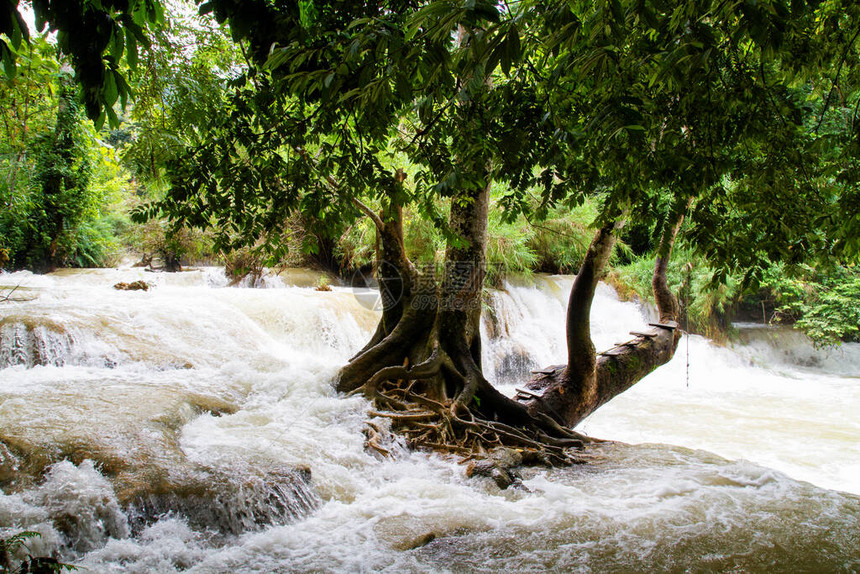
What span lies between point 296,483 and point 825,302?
511 inches

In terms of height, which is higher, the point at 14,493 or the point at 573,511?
the point at 14,493

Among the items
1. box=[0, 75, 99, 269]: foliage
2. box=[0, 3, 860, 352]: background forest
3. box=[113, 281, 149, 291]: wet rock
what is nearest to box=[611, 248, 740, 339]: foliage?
box=[0, 3, 860, 352]: background forest

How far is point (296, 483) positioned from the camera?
3.09 meters

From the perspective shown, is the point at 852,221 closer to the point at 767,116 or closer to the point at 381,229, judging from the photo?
the point at 767,116

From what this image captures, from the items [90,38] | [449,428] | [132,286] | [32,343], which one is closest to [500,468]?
[449,428]

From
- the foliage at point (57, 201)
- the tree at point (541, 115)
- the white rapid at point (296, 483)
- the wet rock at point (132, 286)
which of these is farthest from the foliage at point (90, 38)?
the foliage at point (57, 201)

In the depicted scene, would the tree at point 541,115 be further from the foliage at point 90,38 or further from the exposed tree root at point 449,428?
the foliage at point 90,38

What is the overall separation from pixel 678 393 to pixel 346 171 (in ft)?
30.8

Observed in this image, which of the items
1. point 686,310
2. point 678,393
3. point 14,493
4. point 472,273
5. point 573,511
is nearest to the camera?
point 14,493

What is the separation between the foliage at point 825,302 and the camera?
10.6 metres

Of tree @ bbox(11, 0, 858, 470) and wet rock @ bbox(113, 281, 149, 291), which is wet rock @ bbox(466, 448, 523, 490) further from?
wet rock @ bbox(113, 281, 149, 291)

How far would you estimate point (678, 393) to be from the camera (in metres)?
9.60

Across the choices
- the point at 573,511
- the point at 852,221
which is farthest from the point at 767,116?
Answer: the point at 573,511

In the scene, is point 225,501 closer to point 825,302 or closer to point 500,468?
point 500,468
